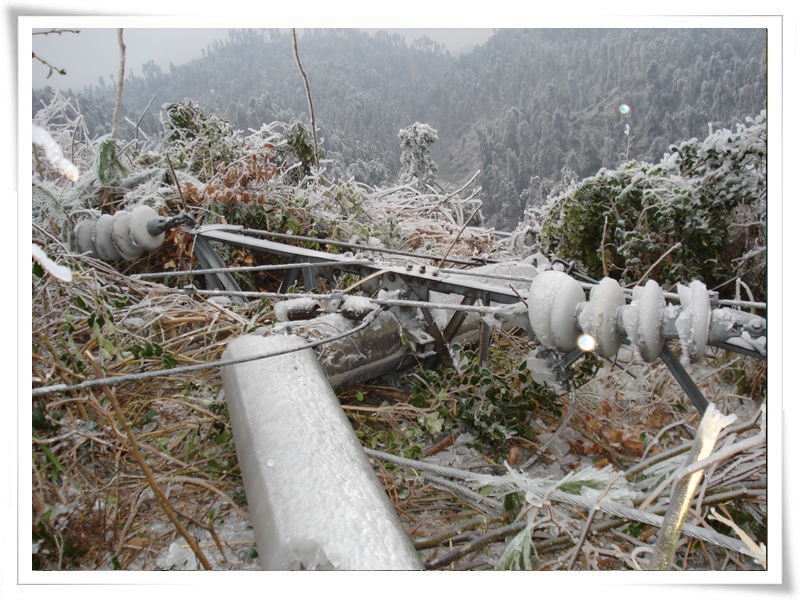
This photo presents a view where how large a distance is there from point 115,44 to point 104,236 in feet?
5.15

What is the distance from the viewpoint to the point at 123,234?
254 cm

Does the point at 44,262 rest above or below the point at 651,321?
above

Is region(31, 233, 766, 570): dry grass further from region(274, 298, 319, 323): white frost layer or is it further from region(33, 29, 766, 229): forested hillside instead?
region(33, 29, 766, 229): forested hillside

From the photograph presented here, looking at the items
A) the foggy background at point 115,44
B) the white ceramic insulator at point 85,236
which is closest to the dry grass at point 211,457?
the white ceramic insulator at point 85,236

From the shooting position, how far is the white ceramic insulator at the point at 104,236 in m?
2.53

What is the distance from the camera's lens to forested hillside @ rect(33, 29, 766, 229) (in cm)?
151

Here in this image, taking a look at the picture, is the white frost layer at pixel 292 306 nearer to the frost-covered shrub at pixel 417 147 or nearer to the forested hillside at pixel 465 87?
the forested hillside at pixel 465 87

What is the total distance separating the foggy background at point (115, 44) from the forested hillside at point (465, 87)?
0.08 m

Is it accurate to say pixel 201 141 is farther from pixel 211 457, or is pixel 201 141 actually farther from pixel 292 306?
pixel 211 457

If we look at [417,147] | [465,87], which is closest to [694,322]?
[465,87]
